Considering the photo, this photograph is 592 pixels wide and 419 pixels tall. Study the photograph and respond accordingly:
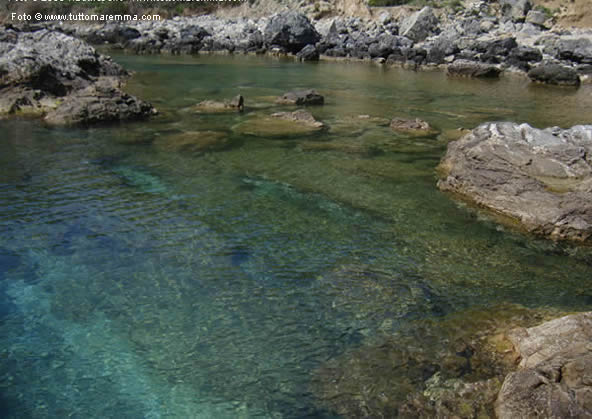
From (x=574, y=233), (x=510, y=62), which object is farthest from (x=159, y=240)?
(x=510, y=62)

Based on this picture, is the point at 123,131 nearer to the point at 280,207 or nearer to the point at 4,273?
the point at 280,207

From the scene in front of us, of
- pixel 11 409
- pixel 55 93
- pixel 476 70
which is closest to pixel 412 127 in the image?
pixel 55 93

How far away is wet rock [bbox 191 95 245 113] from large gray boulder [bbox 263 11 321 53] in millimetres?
29826

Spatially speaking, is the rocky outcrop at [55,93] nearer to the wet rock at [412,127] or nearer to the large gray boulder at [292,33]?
the wet rock at [412,127]

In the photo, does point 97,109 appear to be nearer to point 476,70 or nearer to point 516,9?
point 476,70

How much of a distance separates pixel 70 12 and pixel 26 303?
90458 millimetres

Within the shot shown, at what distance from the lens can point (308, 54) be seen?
42.9m

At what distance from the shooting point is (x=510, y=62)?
1318 inches

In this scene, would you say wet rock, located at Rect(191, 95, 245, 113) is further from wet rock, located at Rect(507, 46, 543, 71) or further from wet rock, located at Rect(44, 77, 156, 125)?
wet rock, located at Rect(507, 46, 543, 71)

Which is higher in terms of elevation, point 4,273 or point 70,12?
point 70,12

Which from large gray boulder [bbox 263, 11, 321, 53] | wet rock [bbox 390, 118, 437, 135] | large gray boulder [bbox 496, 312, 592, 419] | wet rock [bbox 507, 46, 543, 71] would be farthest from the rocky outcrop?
large gray boulder [bbox 263, 11, 321, 53]

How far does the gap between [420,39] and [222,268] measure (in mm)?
41650

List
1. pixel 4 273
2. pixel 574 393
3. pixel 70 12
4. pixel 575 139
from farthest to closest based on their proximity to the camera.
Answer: pixel 70 12 < pixel 575 139 < pixel 4 273 < pixel 574 393

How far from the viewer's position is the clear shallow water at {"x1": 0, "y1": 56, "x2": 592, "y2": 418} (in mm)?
4980
